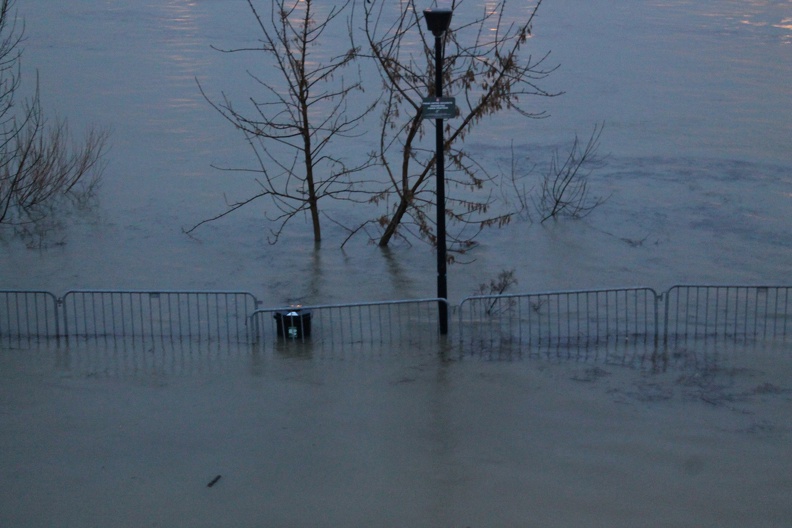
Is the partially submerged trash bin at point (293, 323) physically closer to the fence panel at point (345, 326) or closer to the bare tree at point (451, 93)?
the fence panel at point (345, 326)

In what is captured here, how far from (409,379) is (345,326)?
6.45 feet

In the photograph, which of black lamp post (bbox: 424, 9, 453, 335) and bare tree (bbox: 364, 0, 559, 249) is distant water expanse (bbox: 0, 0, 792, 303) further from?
black lamp post (bbox: 424, 9, 453, 335)

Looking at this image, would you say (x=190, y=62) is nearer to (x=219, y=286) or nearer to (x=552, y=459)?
(x=219, y=286)

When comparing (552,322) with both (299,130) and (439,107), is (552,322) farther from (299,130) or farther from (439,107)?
(299,130)

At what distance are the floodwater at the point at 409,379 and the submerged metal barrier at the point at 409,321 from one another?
21.8 inches

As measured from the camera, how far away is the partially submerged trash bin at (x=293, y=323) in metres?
10.3

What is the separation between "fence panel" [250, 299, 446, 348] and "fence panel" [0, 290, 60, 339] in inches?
90.1

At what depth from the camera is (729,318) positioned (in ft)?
38.1

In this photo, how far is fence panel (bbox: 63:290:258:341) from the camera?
34.8ft

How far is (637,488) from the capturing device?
23.4 ft

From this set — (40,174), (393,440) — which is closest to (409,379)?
(393,440)

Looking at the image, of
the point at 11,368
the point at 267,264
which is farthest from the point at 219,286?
the point at 11,368

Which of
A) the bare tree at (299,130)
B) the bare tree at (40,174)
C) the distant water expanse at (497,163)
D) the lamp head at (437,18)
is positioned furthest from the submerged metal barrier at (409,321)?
the bare tree at (40,174)

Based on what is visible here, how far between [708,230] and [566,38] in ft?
71.3
